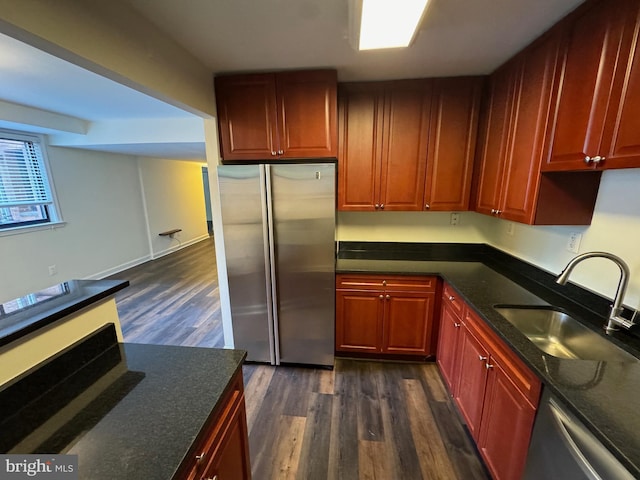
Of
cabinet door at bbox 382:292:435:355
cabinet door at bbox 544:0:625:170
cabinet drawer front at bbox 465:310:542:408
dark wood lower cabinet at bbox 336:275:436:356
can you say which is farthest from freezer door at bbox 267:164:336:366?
cabinet door at bbox 544:0:625:170

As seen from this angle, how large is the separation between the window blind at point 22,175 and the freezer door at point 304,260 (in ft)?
13.1

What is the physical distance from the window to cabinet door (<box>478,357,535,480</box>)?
5450 mm

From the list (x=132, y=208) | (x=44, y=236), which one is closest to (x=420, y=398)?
(x=44, y=236)

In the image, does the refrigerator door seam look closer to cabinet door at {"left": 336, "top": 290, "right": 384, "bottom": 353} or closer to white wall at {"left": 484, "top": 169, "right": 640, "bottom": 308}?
cabinet door at {"left": 336, "top": 290, "right": 384, "bottom": 353}

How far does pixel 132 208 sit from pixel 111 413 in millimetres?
5528

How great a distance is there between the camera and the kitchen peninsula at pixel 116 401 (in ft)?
2.34

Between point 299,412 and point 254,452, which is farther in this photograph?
point 299,412

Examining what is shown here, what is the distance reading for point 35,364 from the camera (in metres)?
0.90

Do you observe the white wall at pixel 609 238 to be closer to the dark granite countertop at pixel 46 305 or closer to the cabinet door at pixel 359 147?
the cabinet door at pixel 359 147

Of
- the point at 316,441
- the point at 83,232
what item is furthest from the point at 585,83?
the point at 83,232

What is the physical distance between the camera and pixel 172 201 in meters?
6.45

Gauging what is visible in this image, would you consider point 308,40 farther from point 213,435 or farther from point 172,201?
point 172,201

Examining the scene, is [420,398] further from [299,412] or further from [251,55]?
[251,55]

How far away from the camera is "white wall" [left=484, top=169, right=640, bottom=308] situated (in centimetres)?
133
